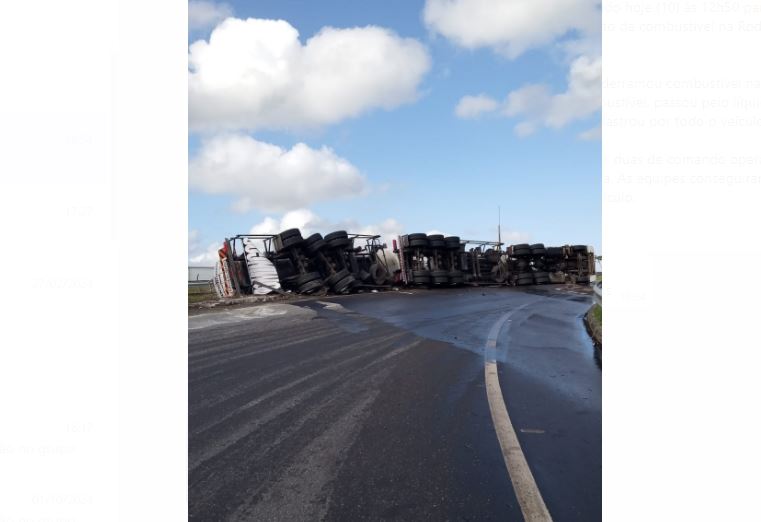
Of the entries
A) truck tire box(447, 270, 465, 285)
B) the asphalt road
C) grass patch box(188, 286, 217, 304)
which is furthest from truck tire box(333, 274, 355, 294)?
the asphalt road

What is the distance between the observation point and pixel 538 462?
108 inches

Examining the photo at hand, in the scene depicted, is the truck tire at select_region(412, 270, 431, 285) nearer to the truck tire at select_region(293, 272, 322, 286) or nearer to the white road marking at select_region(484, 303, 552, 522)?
the truck tire at select_region(293, 272, 322, 286)

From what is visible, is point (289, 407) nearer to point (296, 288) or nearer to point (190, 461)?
point (190, 461)

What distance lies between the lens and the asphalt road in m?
2.24

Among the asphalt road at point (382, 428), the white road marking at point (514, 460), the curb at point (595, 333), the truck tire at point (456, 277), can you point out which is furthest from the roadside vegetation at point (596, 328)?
the truck tire at point (456, 277)

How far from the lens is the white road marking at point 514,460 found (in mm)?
2172

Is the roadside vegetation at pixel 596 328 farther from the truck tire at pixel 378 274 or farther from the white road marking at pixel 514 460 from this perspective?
the truck tire at pixel 378 274

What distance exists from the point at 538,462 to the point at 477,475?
48 cm

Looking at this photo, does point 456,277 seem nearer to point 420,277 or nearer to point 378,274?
point 420,277

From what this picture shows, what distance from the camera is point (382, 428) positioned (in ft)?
10.7

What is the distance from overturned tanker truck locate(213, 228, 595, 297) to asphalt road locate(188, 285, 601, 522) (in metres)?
9.30
